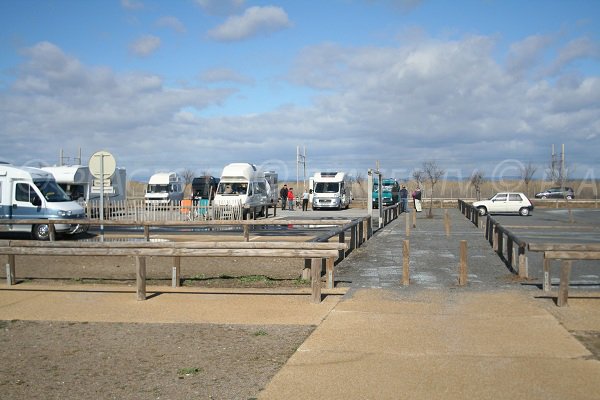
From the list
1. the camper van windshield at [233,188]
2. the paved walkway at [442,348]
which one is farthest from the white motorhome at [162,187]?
the paved walkway at [442,348]

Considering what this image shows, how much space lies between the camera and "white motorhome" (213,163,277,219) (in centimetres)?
3228

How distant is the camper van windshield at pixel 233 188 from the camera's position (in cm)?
3347

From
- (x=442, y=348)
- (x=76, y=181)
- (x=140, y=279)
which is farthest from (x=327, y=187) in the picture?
(x=442, y=348)

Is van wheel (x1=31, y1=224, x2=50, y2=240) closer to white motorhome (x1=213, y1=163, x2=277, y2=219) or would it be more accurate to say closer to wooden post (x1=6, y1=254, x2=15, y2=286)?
wooden post (x1=6, y1=254, x2=15, y2=286)

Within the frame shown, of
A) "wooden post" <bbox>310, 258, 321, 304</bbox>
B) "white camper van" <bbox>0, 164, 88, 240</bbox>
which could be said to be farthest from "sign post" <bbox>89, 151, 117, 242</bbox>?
"wooden post" <bbox>310, 258, 321, 304</bbox>

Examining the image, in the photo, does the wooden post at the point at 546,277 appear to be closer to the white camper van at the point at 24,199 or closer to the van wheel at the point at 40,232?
the white camper van at the point at 24,199

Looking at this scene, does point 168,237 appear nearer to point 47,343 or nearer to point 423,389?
point 47,343

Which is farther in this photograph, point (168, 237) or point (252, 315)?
point (168, 237)

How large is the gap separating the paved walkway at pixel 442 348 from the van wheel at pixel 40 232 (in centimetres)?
1410

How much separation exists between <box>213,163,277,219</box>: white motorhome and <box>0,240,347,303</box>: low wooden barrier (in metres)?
20.2

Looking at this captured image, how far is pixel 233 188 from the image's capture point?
33.7 metres

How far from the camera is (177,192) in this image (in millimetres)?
43250

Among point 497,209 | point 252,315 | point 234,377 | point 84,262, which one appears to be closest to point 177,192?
point 497,209

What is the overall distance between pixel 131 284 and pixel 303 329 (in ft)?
16.6
